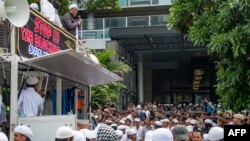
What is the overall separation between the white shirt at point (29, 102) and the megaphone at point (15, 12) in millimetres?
1256

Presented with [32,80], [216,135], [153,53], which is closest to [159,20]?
[153,53]

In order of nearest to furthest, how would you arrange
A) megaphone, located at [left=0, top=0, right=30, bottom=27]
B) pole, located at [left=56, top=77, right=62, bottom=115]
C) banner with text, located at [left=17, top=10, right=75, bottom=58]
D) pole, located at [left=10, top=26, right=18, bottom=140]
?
megaphone, located at [left=0, top=0, right=30, bottom=27] → pole, located at [left=10, top=26, right=18, bottom=140] → banner with text, located at [left=17, top=10, right=75, bottom=58] → pole, located at [left=56, top=77, right=62, bottom=115]

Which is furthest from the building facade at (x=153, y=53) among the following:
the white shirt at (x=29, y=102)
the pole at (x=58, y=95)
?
the white shirt at (x=29, y=102)

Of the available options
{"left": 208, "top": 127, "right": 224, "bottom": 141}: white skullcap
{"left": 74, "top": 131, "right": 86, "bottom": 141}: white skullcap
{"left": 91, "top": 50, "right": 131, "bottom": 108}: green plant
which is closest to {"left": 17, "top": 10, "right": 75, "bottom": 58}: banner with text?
{"left": 74, "top": 131, "right": 86, "bottom": 141}: white skullcap

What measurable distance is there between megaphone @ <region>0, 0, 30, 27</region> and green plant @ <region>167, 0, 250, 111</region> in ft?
9.39

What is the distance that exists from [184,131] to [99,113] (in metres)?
10.2

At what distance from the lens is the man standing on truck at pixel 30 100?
25.7ft

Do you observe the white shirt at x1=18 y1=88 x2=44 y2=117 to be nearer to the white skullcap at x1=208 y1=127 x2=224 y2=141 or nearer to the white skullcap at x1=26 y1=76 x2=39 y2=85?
the white skullcap at x1=26 y1=76 x2=39 y2=85

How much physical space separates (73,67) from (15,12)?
2.47m

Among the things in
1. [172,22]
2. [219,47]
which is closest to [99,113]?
[172,22]

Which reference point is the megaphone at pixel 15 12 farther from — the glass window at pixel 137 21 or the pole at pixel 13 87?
the glass window at pixel 137 21

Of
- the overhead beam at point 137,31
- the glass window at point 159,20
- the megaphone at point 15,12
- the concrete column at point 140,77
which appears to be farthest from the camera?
the concrete column at point 140,77

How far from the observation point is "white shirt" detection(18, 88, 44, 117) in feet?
25.7

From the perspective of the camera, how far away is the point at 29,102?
26.1 feet
